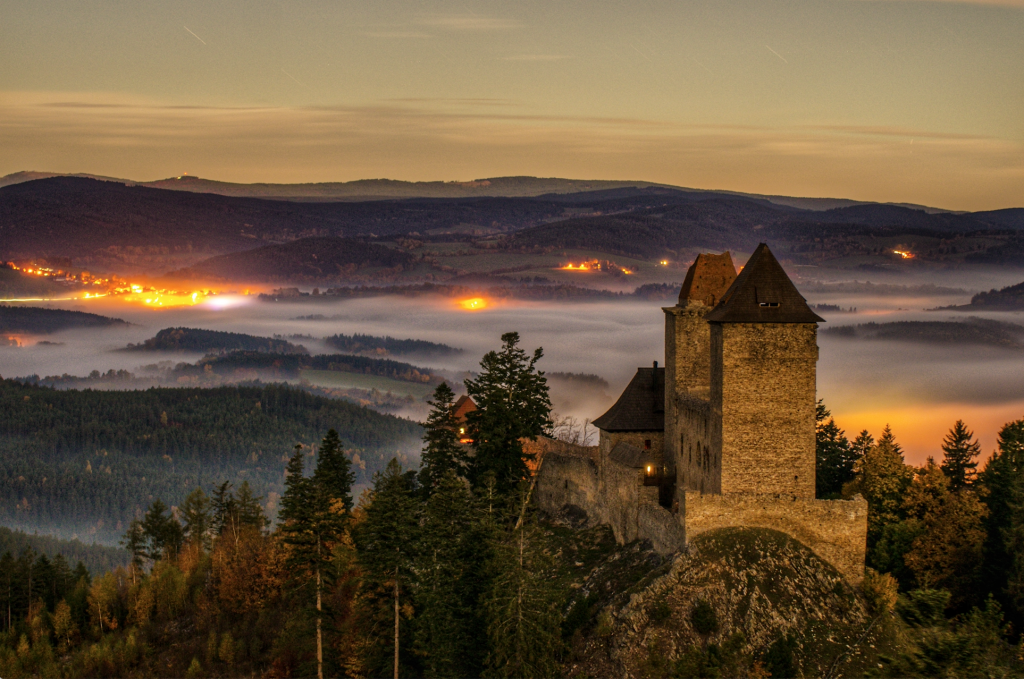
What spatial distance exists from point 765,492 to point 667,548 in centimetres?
484

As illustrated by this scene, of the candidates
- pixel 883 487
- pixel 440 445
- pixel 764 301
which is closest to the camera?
pixel 764 301

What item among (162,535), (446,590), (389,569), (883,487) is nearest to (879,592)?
(883,487)

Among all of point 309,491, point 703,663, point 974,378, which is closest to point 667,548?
point 703,663

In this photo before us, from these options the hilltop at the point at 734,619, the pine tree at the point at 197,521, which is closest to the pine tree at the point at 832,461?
the hilltop at the point at 734,619

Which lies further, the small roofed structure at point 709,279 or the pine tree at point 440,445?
the pine tree at point 440,445

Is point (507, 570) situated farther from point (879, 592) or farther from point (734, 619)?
point (879, 592)

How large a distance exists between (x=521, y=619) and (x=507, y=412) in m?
16.6

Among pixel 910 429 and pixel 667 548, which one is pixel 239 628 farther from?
pixel 910 429

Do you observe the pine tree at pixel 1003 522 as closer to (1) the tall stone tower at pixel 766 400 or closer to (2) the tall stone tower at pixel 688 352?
(1) the tall stone tower at pixel 766 400

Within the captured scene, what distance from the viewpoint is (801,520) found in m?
44.2

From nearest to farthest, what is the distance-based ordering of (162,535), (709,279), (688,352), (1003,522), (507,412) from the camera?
(1003,522) → (688,352) → (709,279) → (507,412) → (162,535)

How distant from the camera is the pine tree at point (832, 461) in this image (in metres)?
60.8

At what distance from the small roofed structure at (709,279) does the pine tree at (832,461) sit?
14166 millimetres

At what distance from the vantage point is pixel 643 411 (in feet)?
180
